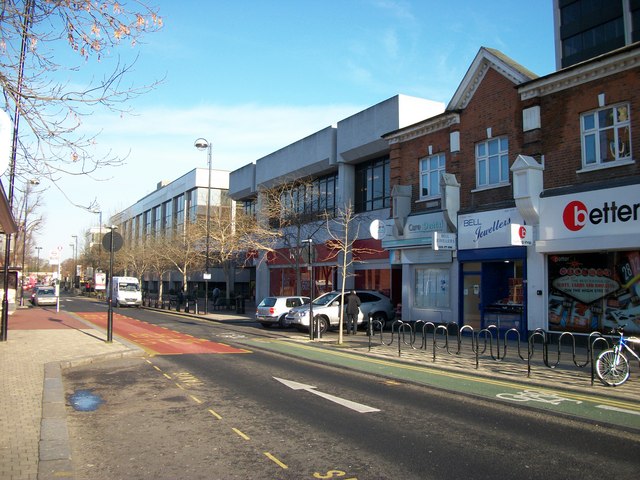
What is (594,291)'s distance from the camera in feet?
52.6

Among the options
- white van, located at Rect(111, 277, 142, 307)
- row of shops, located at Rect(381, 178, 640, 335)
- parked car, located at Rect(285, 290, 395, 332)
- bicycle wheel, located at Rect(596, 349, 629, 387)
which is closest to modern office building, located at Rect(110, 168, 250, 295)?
white van, located at Rect(111, 277, 142, 307)

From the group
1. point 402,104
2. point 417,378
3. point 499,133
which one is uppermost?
point 402,104

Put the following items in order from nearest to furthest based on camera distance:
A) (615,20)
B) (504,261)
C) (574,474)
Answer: (574,474)
(504,261)
(615,20)

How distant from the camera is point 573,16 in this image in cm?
6375

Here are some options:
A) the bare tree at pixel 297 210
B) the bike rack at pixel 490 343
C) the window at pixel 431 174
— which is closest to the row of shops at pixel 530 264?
the bike rack at pixel 490 343

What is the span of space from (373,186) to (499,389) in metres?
20.3

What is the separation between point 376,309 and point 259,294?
18304 mm

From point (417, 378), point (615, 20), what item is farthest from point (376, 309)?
point (615, 20)

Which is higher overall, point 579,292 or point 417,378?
point 579,292

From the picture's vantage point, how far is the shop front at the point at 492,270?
18.1 m

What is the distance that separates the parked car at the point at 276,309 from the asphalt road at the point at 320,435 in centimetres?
1346

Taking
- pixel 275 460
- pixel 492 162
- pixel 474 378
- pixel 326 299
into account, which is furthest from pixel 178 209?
pixel 275 460

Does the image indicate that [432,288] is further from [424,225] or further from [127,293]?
[127,293]

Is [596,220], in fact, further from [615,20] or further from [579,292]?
[615,20]
